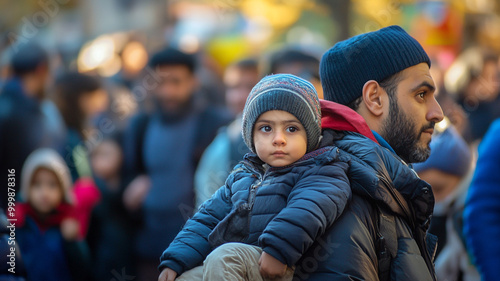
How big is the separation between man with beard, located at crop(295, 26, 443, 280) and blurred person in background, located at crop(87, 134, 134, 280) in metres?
4.04

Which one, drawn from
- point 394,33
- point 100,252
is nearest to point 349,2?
point 100,252

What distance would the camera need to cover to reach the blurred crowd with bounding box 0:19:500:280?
19.0 ft

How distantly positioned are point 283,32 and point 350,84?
1209 centimetres

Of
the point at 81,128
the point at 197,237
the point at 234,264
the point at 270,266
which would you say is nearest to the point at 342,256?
the point at 270,266

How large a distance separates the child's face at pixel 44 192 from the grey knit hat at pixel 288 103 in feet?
12.9

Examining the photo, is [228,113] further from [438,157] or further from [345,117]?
[345,117]

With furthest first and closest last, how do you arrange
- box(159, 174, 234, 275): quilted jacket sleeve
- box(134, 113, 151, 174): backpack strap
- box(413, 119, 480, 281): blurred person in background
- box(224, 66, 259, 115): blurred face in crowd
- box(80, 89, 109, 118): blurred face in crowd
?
box(80, 89, 109, 118): blurred face in crowd < box(134, 113, 151, 174): backpack strap < box(224, 66, 259, 115): blurred face in crowd < box(413, 119, 480, 281): blurred person in background < box(159, 174, 234, 275): quilted jacket sleeve

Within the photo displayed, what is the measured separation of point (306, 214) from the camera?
84.7 inches

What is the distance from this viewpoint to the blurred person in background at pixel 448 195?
4645 millimetres

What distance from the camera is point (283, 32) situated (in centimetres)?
1473

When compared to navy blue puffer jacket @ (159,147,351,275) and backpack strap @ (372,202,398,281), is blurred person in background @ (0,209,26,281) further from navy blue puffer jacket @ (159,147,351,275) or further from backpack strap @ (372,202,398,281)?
backpack strap @ (372,202,398,281)

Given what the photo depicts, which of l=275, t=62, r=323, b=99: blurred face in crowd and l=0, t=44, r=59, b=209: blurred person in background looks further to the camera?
l=0, t=44, r=59, b=209: blurred person in background

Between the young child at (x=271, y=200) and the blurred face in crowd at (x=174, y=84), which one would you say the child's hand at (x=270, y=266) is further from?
the blurred face in crowd at (x=174, y=84)

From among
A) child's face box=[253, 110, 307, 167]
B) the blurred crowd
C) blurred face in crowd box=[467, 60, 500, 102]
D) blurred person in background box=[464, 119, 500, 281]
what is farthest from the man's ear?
blurred face in crowd box=[467, 60, 500, 102]
